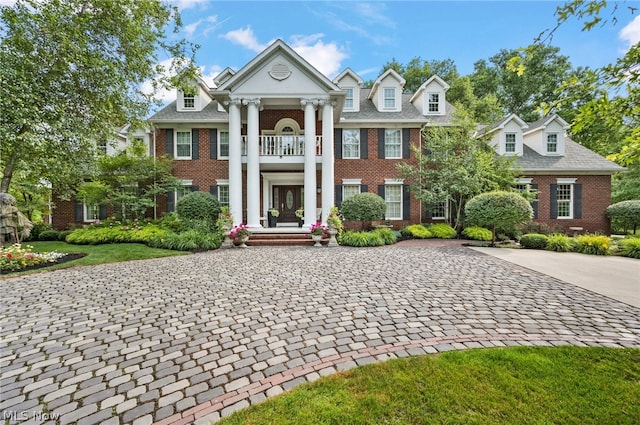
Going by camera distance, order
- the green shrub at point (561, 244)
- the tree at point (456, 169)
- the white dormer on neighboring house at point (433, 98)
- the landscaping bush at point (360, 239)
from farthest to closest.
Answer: the white dormer on neighboring house at point (433, 98) < the tree at point (456, 169) < the landscaping bush at point (360, 239) < the green shrub at point (561, 244)

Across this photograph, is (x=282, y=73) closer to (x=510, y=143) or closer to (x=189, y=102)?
(x=189, y=102)

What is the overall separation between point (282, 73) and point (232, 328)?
11941 millimetres

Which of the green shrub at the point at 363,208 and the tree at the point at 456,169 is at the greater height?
the tree at the point at 456,169

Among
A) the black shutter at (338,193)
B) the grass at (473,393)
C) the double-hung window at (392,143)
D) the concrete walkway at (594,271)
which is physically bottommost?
the concrete walkway at (594,271)

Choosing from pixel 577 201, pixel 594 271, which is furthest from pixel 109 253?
pixel 577 201

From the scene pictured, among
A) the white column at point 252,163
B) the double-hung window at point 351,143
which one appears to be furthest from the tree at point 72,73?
the double-hung window at point 351,143

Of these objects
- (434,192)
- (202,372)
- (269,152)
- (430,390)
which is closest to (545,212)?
(434,192)

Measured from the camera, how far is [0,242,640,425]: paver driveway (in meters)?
2.40

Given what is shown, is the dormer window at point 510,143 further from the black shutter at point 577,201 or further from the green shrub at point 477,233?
the green shrub at point 477,233

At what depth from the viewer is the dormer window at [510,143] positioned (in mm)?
15844

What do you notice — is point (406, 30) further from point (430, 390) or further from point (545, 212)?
point (545, 212)

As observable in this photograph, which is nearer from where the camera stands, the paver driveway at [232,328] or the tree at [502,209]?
the paver driveway at [232,328]

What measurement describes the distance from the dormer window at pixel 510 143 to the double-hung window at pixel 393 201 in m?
7.07

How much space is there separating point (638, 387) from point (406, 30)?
11116 mm
